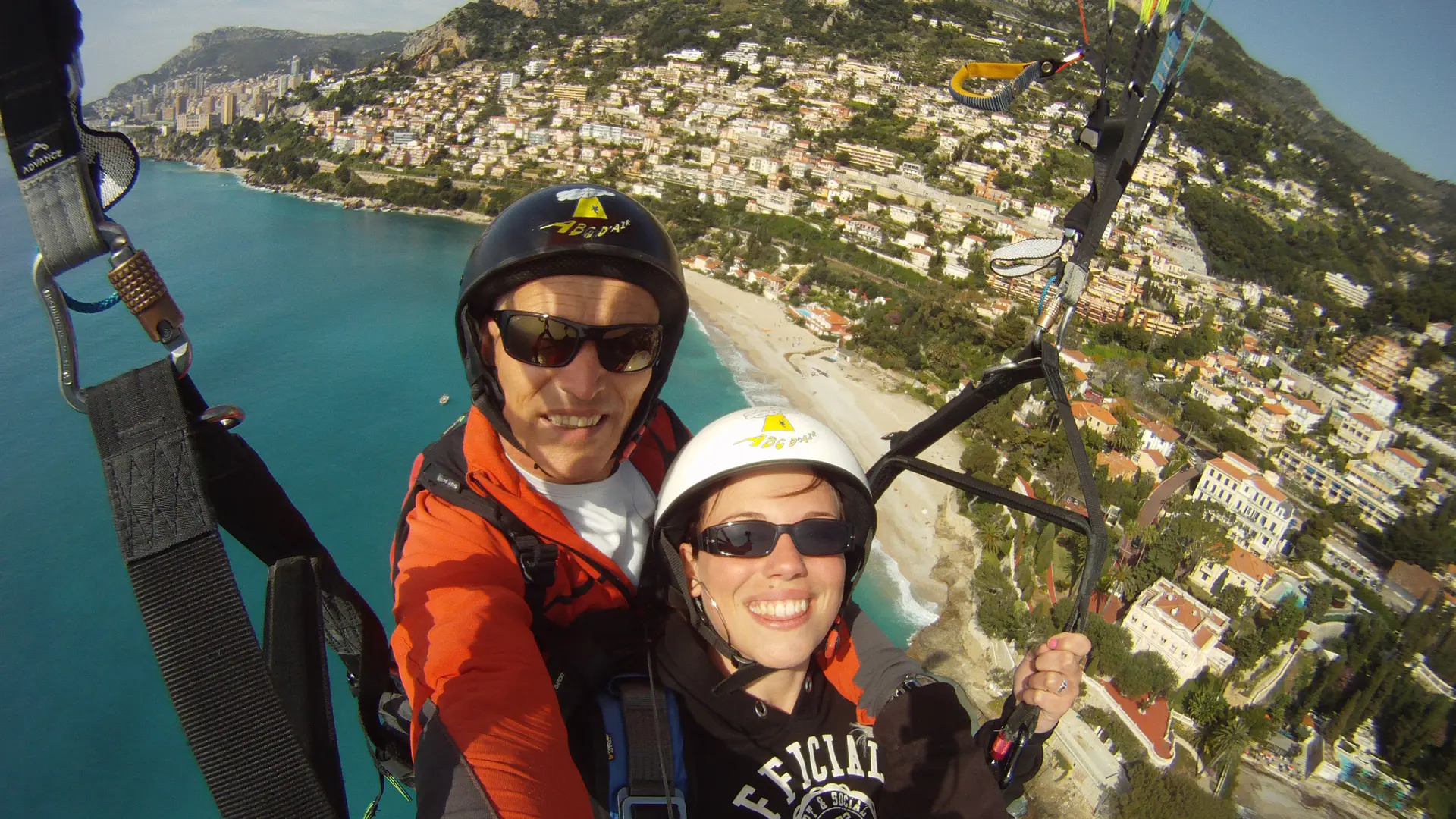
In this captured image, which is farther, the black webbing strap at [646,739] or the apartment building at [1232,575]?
the apartment building at [1232,575]

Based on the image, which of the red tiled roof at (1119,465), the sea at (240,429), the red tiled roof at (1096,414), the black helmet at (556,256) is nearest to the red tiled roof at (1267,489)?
the red tiled roof at (1119,465)

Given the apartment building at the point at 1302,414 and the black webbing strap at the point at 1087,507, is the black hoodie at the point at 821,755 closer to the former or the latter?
the black webbing strap at the point at 1087,507

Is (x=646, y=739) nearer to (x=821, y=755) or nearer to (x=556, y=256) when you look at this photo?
(x=821, y=755)

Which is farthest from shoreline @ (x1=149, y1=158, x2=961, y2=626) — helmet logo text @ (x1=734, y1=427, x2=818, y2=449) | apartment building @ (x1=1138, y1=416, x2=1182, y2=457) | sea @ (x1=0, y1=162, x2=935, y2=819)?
helmet logo text @ (x1=734, y1=427, x2=818, y2=449)

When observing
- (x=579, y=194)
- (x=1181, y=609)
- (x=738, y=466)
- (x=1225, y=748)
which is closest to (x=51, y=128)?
(x=579, y=194)

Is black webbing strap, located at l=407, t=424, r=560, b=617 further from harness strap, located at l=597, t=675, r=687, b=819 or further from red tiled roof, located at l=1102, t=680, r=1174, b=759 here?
red tiled roof, located at l=1102, t=680, r=1174, b=759
